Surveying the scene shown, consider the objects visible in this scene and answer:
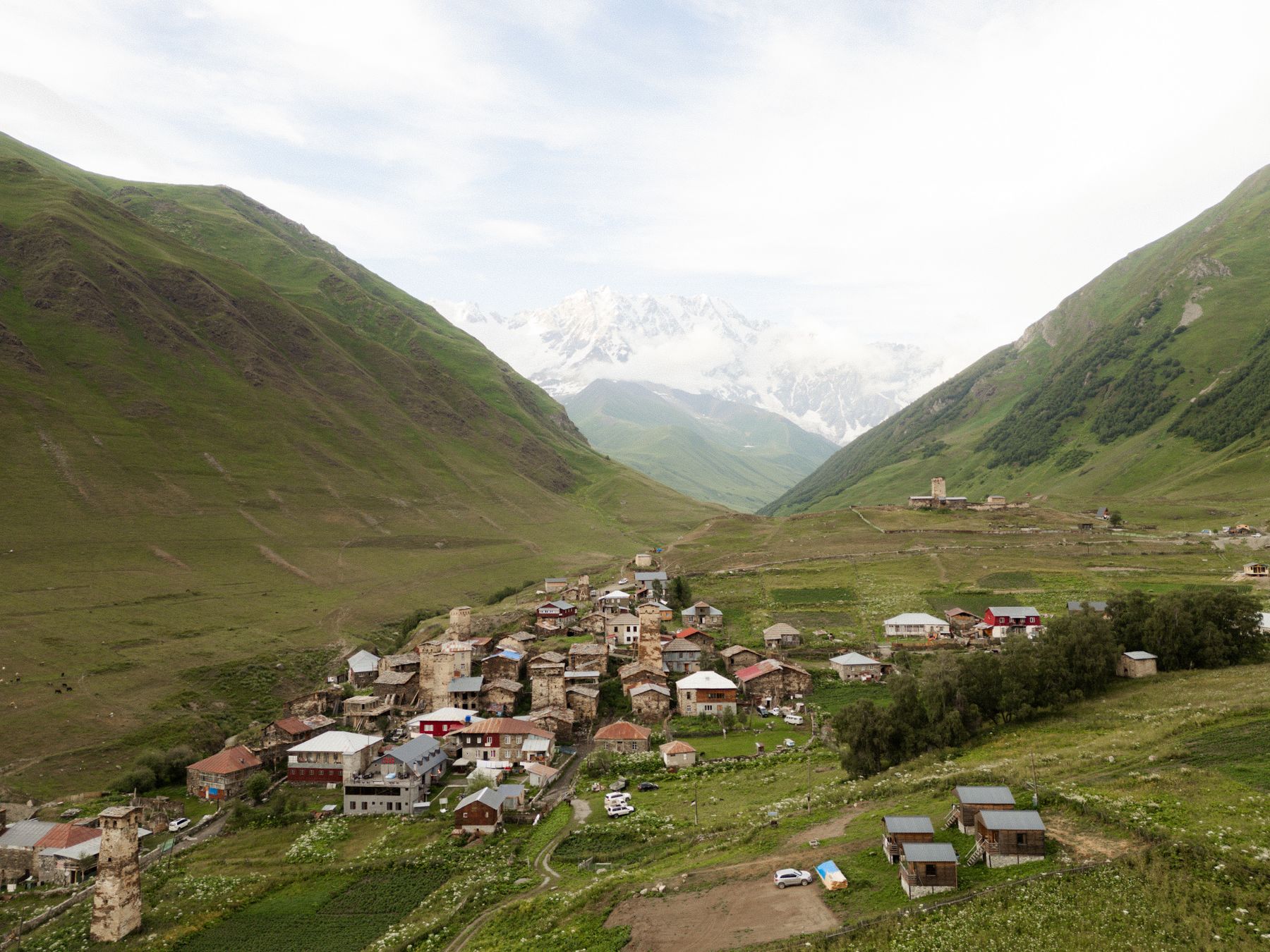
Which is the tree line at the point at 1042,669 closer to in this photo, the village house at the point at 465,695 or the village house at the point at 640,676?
the village house at the point at 640,676

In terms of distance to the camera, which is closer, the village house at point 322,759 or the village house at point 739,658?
the village house at point 322,759

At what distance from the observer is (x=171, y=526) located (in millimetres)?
131000

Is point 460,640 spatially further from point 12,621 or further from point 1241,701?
point 1241,701

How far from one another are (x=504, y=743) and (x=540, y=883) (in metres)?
25.1

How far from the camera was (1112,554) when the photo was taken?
106500mm

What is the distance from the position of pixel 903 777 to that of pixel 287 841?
42.4m

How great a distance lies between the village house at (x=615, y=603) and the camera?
101m

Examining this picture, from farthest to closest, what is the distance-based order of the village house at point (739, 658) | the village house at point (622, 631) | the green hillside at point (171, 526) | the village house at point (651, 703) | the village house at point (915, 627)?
the village house at point (622, 631), the village house at point (915, 627), the green hillside at point (171, 526), the village house at point (739, 658), the village house at point (651, 703)

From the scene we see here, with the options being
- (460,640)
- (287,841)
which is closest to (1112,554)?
(460,640)

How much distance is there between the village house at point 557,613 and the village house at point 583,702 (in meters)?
22.8

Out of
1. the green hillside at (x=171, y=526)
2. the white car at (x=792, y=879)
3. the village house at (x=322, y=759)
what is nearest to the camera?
the white car at (x=792, y=879)

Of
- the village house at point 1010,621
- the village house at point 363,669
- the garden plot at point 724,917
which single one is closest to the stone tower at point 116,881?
the garden plot at point 724,917

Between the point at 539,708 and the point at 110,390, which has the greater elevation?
the point at 110,390

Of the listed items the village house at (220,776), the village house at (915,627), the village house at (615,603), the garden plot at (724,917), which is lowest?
the village house at (220,776)
